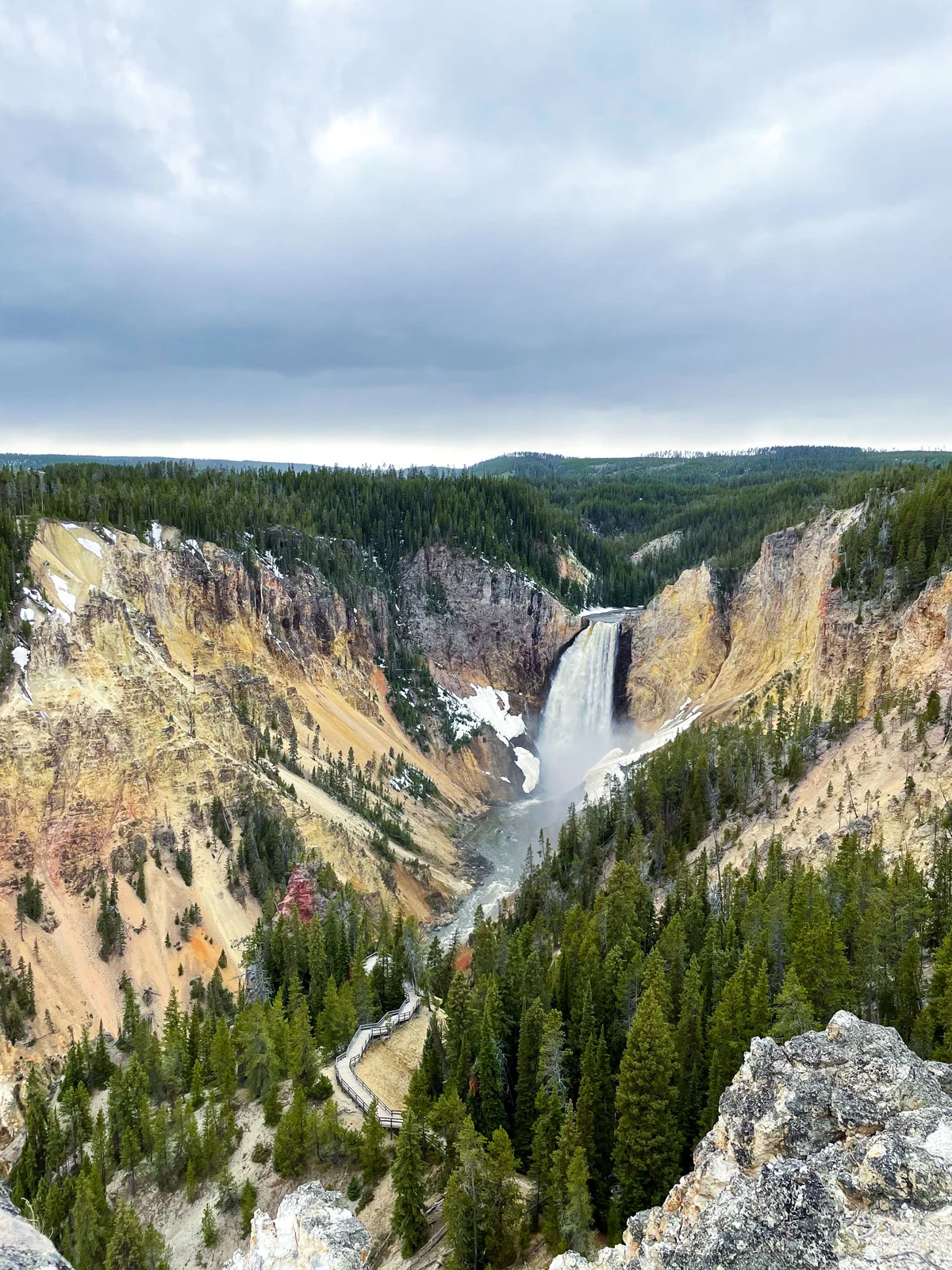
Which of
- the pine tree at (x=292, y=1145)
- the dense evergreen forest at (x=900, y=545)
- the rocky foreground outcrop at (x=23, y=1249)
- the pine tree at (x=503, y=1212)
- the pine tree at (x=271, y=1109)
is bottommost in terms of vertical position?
the pine tree at (x=271, y=1109)

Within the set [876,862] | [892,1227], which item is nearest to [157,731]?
[876,862]

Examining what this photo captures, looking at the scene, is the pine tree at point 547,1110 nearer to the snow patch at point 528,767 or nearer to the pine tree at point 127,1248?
the pine tree at point 127,1248

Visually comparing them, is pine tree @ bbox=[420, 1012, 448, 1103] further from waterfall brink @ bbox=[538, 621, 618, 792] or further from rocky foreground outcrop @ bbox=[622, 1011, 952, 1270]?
waterfall brink @ bbox=[538, 621, 618, 792]

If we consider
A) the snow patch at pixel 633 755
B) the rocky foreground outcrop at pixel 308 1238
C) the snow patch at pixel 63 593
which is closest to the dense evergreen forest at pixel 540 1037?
the rocky foreground outcrop at pixel 308 1238

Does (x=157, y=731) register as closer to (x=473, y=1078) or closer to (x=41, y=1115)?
(x=41, y=1115)

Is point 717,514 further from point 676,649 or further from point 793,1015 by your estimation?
point 793,1015

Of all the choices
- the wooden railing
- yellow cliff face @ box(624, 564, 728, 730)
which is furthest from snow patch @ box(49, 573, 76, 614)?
yellow cliff face @ box(624, 564, 728, 730)
